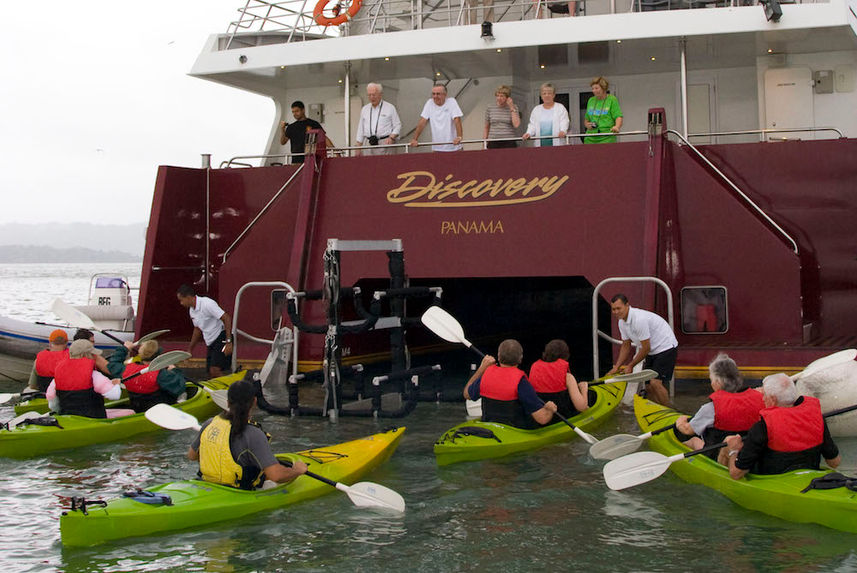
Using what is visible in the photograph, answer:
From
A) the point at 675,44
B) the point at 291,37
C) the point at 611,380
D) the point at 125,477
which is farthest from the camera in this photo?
the point at 291,37

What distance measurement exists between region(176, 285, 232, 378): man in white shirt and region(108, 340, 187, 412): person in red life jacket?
1.72m

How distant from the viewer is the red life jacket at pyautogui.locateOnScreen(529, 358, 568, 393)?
948cm

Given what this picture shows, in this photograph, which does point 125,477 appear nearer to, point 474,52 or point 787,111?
point 474,52

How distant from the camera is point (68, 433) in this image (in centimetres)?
956

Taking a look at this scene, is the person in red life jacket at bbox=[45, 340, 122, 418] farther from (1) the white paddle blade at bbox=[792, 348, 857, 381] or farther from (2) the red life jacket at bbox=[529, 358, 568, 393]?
(1) the white paddle blade at bbox=[792, 348, 857, 381]

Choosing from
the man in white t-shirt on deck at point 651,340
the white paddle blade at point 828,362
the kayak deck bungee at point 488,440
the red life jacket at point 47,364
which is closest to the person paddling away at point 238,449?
the kayak deck bungee at point 488,440

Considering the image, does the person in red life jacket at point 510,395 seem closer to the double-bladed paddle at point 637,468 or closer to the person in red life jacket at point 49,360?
the double-bladed paddle at point 637,468

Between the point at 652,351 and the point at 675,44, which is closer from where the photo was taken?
the point at 652,351

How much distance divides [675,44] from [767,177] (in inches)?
96.2

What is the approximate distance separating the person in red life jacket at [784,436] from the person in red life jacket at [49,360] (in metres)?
6.86

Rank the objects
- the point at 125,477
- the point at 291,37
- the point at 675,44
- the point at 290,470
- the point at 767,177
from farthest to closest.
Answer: the point at 291,37, the point at 675,44, the point at 767,177, the point at 125,477, the point at 290,470

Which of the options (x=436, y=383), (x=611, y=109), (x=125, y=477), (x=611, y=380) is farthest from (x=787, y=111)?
(x=125, y=477)

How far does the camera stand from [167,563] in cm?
625

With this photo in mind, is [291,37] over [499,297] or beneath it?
over
